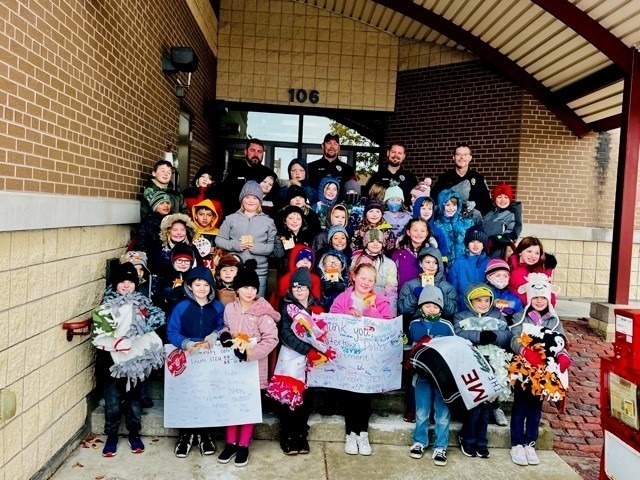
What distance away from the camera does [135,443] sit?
13.2 ft

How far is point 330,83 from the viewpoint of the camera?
11.1 m

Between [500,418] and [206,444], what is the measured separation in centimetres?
247

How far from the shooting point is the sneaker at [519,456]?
13.4 ft

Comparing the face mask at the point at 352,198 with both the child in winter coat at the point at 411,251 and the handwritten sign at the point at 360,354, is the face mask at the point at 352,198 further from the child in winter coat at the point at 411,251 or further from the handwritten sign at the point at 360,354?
the handwritten sign at the point at 360,354

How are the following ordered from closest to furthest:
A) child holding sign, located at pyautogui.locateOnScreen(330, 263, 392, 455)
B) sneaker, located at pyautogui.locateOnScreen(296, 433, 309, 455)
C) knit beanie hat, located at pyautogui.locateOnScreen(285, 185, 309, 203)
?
sneaker, located at pyautogui.locateOnScreen(296, 433, 309, 455) → child holding sign, located at pyautogui.locateOnScreen(330, 263, 392, 455) → knit beanie hat, located at pyautogui.locateOnScreen(285, 185, 309, 203)

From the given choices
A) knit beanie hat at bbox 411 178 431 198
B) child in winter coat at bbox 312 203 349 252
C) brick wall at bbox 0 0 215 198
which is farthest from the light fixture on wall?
knit beanie hat at bbox 411 178 431 198

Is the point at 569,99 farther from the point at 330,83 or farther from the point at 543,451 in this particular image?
the point at 543,451

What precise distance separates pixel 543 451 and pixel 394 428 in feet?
4.14

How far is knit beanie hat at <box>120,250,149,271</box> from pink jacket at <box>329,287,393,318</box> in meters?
1.65

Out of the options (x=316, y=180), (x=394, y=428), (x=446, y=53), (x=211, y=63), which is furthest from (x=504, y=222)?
(x=211, y=63)

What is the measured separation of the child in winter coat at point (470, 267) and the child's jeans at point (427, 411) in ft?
3.23

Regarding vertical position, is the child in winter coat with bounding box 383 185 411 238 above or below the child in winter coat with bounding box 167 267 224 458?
above

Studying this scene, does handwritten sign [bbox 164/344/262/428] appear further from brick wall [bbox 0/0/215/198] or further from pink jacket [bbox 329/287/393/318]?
brick wall [bbox 0/0/215/198]

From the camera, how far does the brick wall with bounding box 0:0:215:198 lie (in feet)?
9.91
